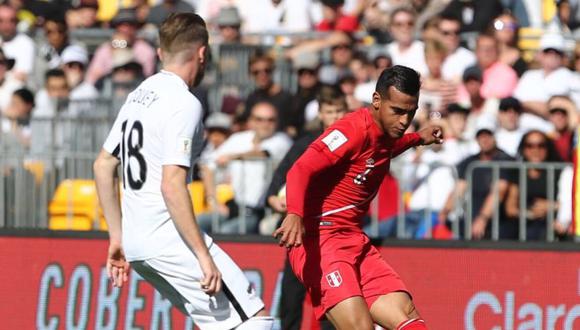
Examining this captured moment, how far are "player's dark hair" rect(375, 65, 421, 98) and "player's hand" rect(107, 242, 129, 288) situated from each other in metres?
1.75

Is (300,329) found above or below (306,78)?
below

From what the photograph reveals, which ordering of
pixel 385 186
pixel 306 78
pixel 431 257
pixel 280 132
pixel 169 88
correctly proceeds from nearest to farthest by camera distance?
pixel 169 88
pixel 431 257
pixel 385 186
pixel 280 132
pixel 306 78

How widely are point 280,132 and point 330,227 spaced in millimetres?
5377

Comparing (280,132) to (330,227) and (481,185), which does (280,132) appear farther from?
(330,227)

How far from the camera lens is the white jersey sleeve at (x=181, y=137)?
21.0ft

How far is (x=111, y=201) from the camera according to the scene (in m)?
7.01

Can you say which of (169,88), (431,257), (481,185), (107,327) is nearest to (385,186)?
(481,185)

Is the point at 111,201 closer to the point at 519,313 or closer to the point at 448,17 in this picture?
the point at 519,313

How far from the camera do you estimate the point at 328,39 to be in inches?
579

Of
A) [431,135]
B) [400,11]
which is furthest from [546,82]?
[431,135]

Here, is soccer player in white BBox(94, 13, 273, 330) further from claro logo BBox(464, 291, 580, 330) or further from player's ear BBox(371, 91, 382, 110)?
claro logo BBox(464, 291, 580, 330)

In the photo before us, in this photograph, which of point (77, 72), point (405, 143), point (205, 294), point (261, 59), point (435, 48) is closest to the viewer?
point (205, 294)

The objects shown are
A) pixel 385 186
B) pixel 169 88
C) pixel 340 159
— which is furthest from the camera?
pixel 385 186

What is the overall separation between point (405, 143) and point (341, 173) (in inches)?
23.7
